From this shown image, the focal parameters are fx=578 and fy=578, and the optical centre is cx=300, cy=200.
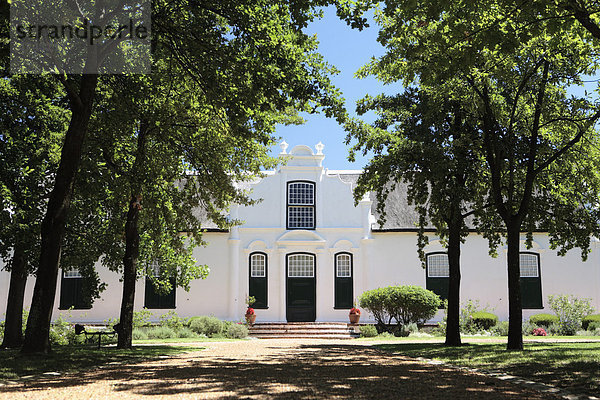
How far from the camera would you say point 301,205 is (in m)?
29.8

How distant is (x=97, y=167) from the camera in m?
16.2

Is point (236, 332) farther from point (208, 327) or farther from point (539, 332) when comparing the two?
point (539, 332)

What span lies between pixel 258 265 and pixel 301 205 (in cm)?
377

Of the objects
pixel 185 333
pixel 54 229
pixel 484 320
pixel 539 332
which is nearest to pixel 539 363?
pixel 54 229

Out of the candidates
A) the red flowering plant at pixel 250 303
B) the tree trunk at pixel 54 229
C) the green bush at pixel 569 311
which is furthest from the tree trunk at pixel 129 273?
the green bush at pixel 569 311

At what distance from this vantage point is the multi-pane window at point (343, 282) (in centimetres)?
2902

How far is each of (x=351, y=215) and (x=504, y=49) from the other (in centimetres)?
2031

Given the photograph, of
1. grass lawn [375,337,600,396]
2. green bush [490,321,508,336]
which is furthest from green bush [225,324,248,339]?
green bush [490,321,508,336]

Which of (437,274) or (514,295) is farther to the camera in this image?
(437,274)

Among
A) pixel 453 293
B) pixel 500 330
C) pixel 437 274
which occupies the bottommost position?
pixel 500 330

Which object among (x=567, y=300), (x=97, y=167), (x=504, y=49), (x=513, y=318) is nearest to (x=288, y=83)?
(x=504, y=49)

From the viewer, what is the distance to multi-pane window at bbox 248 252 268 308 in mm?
29062

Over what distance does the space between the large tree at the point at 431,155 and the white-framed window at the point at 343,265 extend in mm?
11127
